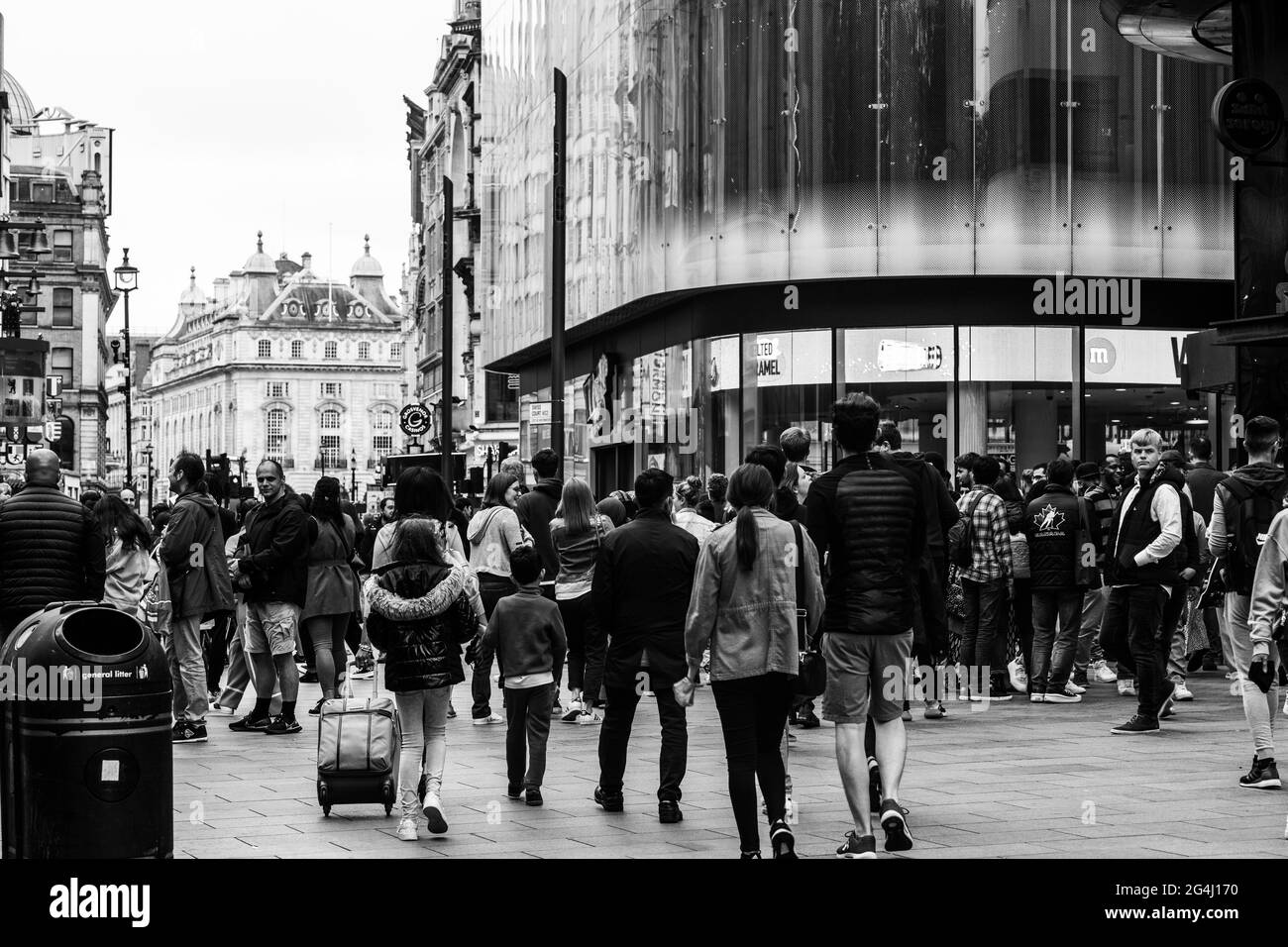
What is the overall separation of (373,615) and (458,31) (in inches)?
2670

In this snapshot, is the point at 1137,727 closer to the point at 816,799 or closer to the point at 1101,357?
the point at 816,799

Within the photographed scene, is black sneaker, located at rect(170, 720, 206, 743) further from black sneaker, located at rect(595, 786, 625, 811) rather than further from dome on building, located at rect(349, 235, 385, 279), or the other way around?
dome on building, located at rect(349, 235, 385, 279)

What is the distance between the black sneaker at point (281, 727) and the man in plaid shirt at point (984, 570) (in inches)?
223

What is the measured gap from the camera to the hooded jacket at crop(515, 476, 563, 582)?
1559 centimetres

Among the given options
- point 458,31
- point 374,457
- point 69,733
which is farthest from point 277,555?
point 374,457

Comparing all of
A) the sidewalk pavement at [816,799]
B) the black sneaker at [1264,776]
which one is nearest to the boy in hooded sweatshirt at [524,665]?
the sidewalk pavement at [816,799]

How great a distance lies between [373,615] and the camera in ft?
31.4

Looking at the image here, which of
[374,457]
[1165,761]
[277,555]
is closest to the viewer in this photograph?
[1165,761]

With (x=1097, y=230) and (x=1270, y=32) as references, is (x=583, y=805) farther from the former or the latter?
(x=1097, y=230)

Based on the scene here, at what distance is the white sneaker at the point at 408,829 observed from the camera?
9227 mm

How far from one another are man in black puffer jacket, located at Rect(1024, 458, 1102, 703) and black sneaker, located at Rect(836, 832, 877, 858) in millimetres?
7119

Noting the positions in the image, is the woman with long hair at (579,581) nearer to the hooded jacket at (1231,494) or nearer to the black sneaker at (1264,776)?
the hooded jacket at (1231,494)

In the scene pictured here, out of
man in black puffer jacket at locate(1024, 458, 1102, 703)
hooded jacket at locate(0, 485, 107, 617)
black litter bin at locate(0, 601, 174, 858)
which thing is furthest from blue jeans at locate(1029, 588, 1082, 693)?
black litter bin at locate(0, 601, 174, 858)

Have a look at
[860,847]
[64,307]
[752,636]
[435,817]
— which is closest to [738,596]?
[752,636]
